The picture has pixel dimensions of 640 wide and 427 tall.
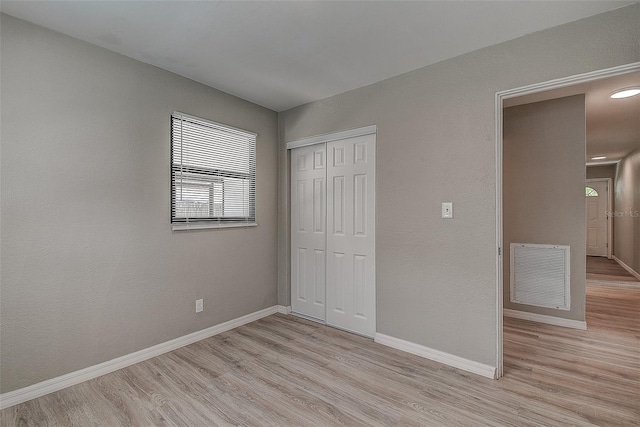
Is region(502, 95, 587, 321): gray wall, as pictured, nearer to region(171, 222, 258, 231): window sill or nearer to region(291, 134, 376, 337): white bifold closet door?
region(291, 134, 376, 337): white bifold closet door

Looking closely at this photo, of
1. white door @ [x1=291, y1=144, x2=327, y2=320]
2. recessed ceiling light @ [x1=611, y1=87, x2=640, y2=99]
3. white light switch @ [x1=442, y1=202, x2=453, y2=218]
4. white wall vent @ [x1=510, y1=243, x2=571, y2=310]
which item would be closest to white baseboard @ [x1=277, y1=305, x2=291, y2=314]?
white door @ [x1=291, y1=144, x2=327, y2=320]

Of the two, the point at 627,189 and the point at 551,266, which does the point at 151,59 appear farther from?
the point at 627,189

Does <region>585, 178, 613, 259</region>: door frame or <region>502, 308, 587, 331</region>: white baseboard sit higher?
<region>585, 178, 613, 259</region>: door frame

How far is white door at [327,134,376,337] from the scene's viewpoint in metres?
3.05

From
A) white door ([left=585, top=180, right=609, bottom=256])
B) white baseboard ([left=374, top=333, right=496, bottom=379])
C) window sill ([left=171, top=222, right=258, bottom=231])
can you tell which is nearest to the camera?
white baseboard ([left=374, top=333, right=496, bottom=379])

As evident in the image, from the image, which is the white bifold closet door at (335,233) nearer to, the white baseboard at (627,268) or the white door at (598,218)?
the white baseboard at (627,268)

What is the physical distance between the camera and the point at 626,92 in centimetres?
316

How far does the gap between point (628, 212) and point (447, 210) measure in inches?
260

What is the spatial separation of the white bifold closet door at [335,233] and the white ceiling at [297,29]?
2.92 ft


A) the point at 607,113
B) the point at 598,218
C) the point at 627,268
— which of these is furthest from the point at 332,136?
the point at 598,218

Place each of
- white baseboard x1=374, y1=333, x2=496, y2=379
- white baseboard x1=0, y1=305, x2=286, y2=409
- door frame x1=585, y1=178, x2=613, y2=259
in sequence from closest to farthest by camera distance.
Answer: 1. white baseboard x1=0, y1=305, x2=286, y2=409
2. white baseboard x1=374, y1=333, x2=496, y2=379
3. door frame x1=585, y1=178, x2=613, y2=259

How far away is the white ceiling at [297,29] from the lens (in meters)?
1.87

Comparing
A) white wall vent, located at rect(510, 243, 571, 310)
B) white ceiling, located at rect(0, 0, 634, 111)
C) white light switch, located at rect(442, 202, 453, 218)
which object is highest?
white ceiling, located at rect(0, 0, 634, 111)

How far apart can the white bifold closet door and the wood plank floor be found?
0.44 meters
